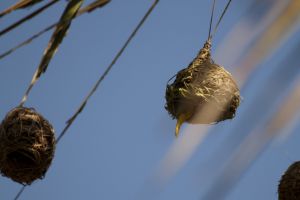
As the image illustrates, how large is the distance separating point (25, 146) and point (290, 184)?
1.19 meters

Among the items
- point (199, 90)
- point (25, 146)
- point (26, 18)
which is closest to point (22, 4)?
point (26, 18)

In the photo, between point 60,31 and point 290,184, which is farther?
point 290,184

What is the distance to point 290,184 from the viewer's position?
2.24 m

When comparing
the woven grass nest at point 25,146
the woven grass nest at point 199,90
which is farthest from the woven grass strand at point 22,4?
the woven grass nest at point 25,146

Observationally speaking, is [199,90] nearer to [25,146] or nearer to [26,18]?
[25,146]

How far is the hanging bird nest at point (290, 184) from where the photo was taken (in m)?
2.22

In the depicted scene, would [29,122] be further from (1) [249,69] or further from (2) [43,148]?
(1) [249,69]

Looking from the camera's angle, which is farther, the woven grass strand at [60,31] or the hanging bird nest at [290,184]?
the hanging bird nest at [290,184]

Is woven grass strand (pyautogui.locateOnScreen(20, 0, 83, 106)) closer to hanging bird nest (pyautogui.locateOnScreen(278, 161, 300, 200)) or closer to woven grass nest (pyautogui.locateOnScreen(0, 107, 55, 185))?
woven grass nest (pyautogui.locateOnScreen(0, 107, 55, 185))

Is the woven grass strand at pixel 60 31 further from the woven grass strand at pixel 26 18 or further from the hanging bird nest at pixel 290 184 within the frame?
the hanging bird nest at pixel 290 184

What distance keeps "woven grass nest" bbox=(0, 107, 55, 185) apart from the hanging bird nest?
3.50 feet

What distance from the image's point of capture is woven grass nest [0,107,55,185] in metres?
2.23

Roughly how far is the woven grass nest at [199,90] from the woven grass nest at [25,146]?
592mm

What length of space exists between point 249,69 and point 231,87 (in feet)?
6.51
